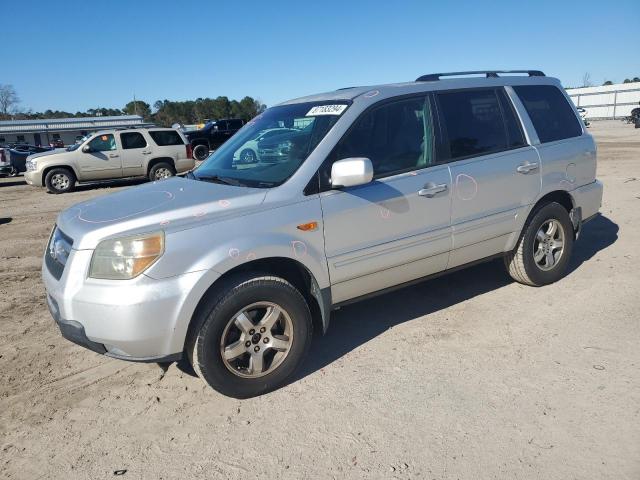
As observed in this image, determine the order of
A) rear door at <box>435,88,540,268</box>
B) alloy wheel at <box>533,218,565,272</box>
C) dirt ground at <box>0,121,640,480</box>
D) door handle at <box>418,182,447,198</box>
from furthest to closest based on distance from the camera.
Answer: alloy wheel at <box>533,218,565,272</box>
rear door at <box>435,88,540,268</box>
door handle at <box>418,182,447,198</box>
dirt ground at <box>0,121,640,480</box>

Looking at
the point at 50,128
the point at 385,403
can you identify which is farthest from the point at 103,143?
the point at 50,128

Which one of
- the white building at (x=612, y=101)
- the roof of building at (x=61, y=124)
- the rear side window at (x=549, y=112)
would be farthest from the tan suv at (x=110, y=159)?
the white building at (x=612, y=101)

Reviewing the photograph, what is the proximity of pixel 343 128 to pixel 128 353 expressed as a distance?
2005 millimetres

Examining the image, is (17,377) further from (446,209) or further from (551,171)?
(551,171)

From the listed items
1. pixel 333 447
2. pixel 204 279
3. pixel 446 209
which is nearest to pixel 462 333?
pixel 446 209

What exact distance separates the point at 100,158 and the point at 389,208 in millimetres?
13508

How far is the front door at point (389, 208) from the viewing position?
3.50 meters

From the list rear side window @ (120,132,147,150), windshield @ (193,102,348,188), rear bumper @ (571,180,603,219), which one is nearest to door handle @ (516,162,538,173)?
rear bumper @ (571,180,603,219)

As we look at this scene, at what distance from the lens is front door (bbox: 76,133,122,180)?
1501 centimetres

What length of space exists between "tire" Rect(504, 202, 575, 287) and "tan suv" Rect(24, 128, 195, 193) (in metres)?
11.9

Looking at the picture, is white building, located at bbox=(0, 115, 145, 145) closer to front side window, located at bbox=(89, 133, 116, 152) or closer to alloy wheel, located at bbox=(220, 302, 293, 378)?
front side window, located at bbox=(89, 133, 116, 152)

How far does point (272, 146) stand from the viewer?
12.9 feet

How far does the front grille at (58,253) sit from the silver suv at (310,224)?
0.6 inches

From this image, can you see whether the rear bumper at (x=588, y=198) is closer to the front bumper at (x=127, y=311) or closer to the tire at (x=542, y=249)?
the tire at (x=542, y=249)
